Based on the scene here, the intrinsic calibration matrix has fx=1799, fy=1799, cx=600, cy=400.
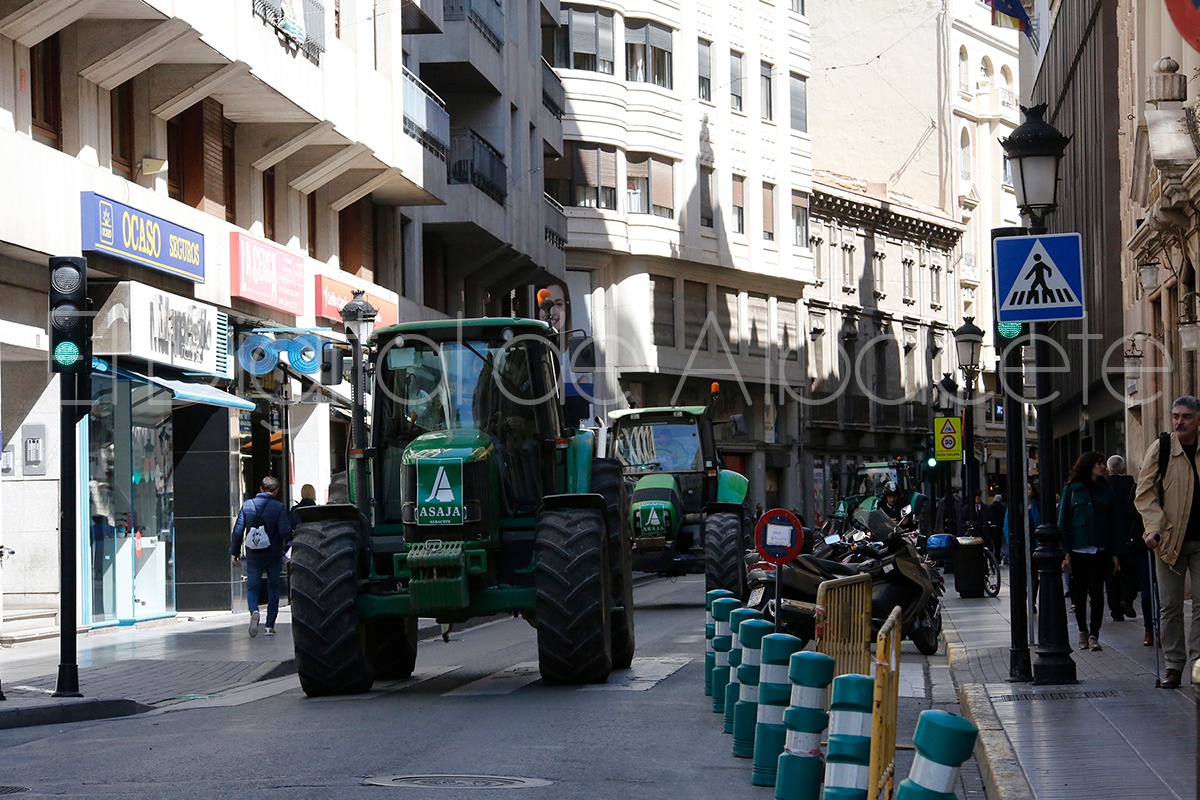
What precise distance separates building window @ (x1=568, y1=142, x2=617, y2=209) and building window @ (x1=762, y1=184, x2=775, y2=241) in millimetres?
7565

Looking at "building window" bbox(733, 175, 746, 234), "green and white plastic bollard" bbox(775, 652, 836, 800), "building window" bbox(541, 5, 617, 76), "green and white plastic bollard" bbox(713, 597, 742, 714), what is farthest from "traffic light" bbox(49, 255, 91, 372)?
"building window" bbox(733, 175, 746, 234)

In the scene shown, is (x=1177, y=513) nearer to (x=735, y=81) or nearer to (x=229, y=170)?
(x=229, y=170)

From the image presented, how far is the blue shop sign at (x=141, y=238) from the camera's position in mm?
19625

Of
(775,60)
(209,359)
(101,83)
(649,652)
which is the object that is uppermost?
(775,60)

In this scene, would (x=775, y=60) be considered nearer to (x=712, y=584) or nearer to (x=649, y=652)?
(x=712, y=584)

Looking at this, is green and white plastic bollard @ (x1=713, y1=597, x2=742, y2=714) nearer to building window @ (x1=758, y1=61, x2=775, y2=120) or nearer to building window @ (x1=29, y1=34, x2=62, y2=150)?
building window @ (x1=29, y1=34, x2=62, y2=150)

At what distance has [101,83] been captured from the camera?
21.0m

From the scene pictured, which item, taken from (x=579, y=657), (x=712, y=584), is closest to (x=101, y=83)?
(x=712, y=584)

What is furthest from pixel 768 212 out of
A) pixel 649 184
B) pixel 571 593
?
pixel 571 593

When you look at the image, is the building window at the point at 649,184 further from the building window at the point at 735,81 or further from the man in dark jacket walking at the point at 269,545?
the man in dark jacket walking at the point at 269,545

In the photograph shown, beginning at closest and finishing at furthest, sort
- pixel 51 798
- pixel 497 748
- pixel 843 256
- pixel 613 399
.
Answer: pixel 51 798
pixel 497 748
pixel 613 399
pixel 843 256

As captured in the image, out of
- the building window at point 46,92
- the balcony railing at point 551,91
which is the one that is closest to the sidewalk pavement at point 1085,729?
the building window at point 46,92

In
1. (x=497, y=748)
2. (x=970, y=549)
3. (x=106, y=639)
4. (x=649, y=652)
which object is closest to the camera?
(x=497, y=748)

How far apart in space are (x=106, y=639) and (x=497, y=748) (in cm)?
1095
